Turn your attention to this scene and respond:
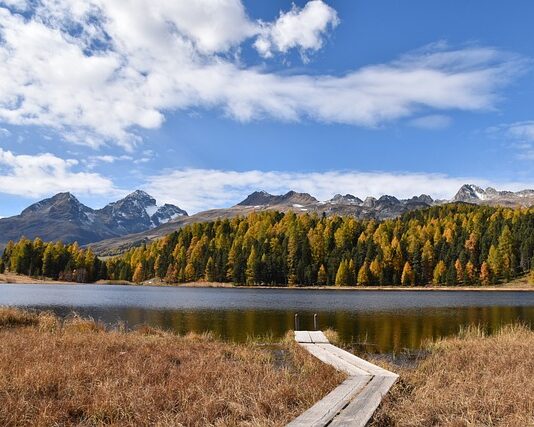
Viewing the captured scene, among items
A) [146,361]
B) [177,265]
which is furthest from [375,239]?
[146,361]

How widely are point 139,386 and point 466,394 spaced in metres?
9.30

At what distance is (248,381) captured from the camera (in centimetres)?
1490

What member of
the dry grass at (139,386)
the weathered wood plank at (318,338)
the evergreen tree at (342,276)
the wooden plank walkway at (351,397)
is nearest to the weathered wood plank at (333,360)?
the wooden plank walkway at (351,397)

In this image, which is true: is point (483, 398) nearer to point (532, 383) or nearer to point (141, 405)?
point (532, 383)

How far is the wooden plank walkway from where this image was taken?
1035 cm

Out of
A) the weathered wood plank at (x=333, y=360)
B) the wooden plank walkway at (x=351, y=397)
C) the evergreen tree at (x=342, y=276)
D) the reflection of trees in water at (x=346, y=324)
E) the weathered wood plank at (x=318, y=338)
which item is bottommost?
the reflection of trees in water at (x=346, y=324)

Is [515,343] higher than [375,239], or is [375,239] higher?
[375,239]

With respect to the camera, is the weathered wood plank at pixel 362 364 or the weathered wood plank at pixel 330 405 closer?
the weathered wood plank at pixel 330 405

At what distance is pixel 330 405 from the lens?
11.6 m

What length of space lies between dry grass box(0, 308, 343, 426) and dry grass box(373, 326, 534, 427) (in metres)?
2.32

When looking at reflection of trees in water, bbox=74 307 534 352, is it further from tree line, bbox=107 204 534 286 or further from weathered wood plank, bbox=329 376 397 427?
tree line, bbox=107 204 534 286

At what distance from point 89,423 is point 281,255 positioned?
Result: 158180 mm

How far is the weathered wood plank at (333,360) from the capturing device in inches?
659

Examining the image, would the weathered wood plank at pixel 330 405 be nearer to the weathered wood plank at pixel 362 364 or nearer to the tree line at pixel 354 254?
the weathered wood plank at pixel 362 364
